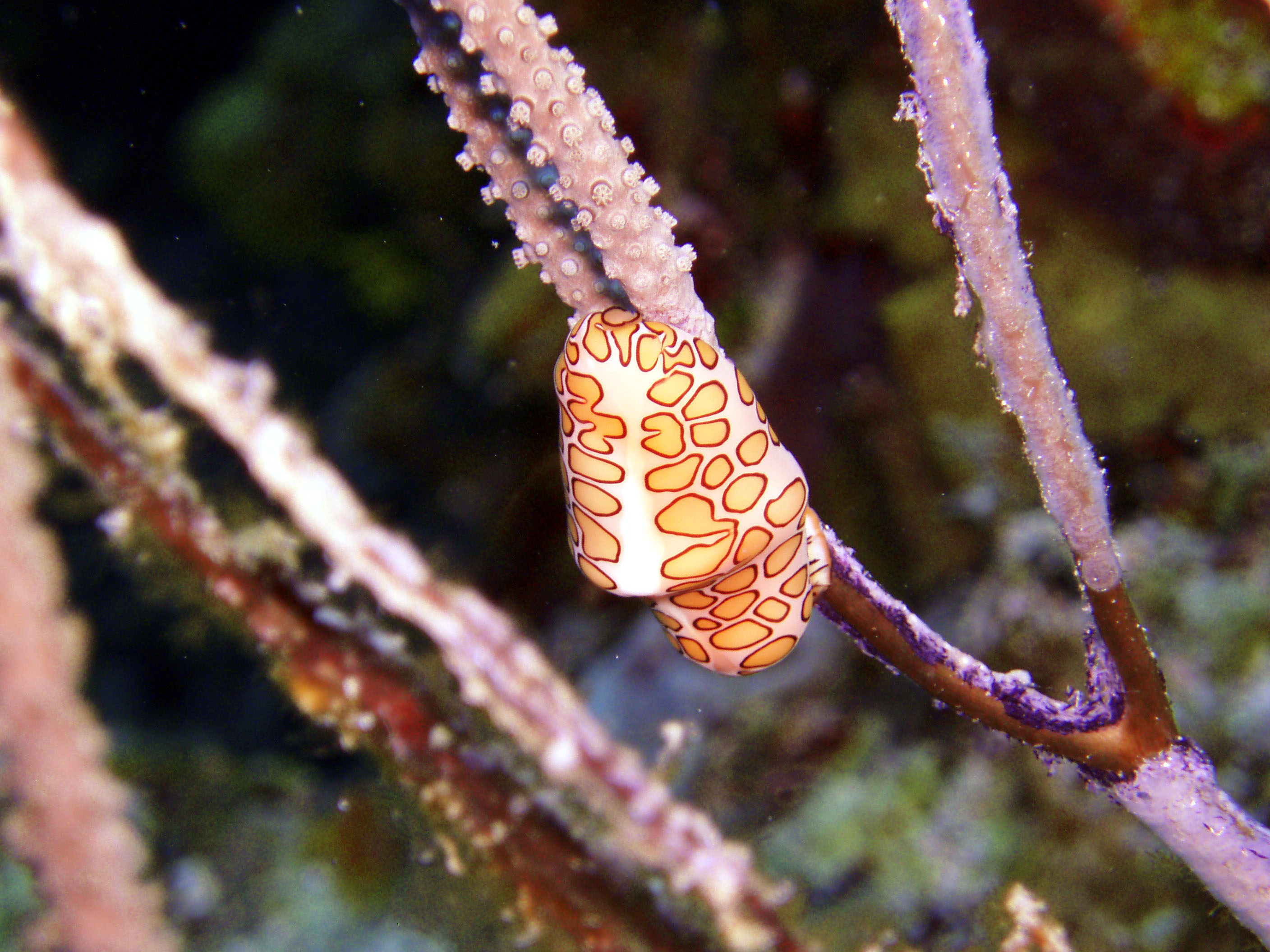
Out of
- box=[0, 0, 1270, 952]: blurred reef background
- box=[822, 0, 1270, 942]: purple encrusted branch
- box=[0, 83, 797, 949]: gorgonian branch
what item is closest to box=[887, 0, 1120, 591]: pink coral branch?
box=[822, 0, 1270, 942]: purple encrusted branch

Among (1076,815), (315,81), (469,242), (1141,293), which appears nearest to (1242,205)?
(1141,293)

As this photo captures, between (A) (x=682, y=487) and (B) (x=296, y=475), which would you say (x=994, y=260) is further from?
(B) (x=296, y=475)

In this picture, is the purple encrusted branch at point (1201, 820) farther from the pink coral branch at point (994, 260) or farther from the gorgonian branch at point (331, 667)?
the gorgonian branch at point (331, 667)

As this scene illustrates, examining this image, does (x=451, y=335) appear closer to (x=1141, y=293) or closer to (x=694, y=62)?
(x=694, y=62)

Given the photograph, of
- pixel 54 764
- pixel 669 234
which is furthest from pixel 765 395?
pixel 54 764

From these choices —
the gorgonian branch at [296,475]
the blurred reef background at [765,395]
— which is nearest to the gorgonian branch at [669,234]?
the blurred reef background at [765,395]

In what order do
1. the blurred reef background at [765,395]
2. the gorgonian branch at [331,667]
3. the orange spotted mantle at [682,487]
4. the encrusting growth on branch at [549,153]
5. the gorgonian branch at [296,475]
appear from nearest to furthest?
1. the encrusting growth on branch at [549,153]
2. the orange spotted mantle at [682,487]
3. the blurred reef background at [765,395]
4. the gorgonian branch at [331,667]
5. the gorgonian branch at [296,475]

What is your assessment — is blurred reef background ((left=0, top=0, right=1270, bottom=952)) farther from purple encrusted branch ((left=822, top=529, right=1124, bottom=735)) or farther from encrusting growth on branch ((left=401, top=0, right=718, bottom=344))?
encrusting growth on branch ((left=401, top=0, right=718, bottom=344))
